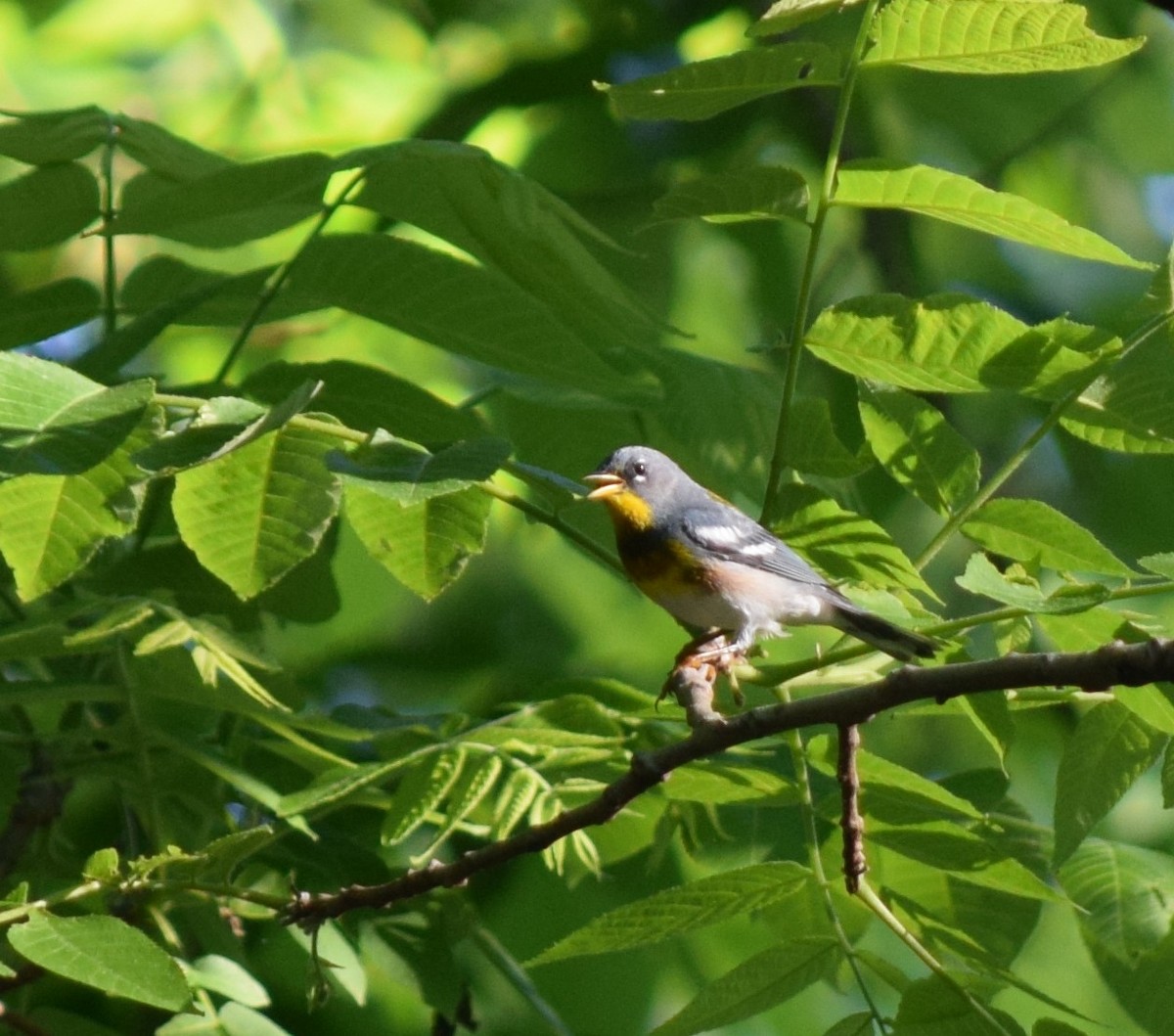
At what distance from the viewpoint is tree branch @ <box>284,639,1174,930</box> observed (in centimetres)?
146

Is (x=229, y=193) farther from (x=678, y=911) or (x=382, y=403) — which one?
(x=678, y=911)

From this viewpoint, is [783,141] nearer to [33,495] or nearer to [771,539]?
[771,539]

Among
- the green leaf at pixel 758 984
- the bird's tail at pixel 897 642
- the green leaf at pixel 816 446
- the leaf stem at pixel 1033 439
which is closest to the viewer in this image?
the green leaf at pixel 758 984

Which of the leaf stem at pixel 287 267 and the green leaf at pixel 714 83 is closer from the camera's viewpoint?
the green leaf at pixel 714 83

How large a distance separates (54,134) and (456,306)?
809mm

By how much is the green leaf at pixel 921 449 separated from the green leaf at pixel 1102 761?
0.40 meters

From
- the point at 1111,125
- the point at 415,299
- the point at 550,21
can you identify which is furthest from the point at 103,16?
the point at 1111,125

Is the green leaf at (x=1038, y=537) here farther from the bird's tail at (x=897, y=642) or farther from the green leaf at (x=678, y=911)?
the green leaf at (x=678, y=911)

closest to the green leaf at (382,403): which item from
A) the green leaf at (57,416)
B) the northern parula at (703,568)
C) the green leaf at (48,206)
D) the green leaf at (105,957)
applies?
the northern parula at (703,568)

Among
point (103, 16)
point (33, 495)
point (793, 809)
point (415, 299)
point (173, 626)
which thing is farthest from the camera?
point (103, 16)

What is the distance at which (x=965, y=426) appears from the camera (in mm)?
4973

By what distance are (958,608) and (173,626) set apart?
3450 mm

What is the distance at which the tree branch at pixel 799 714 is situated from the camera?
146 cm

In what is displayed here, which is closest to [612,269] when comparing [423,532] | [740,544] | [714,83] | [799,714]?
[740,544]
